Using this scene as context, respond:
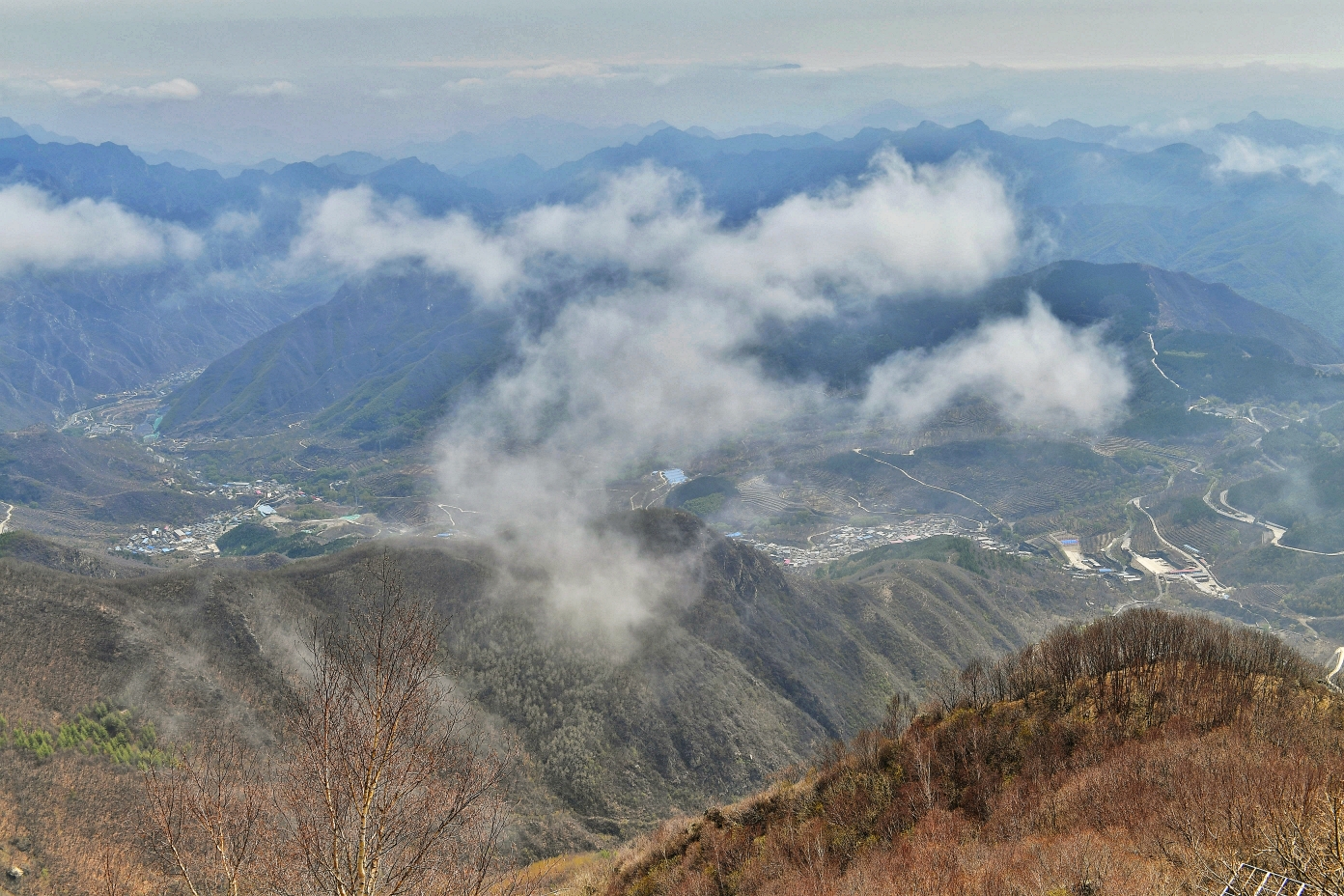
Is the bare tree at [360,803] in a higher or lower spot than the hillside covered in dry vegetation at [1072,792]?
higher

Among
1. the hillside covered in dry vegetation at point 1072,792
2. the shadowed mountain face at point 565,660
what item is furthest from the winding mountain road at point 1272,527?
the hillside covered in dry vegetation at point 1072,792

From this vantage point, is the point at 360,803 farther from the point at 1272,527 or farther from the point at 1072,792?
the point at 1272,527

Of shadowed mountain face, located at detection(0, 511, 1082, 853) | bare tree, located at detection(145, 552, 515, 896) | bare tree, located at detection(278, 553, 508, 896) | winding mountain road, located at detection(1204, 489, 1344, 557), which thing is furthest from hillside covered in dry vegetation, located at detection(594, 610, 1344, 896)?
winding mountain road, located at detection(1204, 489, 1344, 557)

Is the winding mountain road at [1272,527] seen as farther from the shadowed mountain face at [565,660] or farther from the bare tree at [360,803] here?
the bare tree at [360,803]

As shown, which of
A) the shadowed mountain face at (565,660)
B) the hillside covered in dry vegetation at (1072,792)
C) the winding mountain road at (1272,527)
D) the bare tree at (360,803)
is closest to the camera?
the bare tree at (360,803)

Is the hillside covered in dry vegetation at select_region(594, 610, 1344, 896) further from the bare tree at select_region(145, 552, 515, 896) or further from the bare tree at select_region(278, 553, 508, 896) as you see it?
the bare tree at select_region(278, 553, 508, 896)

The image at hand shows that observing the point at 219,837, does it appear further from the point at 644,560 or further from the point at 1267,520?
the point at 1267,520

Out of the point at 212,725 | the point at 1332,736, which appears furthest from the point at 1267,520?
the point at 212,725
